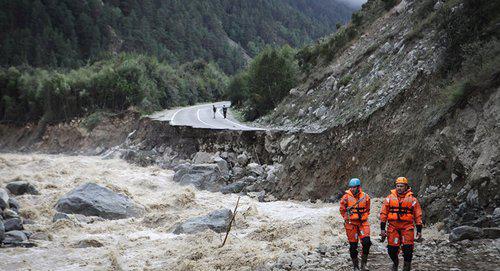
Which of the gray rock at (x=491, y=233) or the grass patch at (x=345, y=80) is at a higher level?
the grass patch at (x=345, y=80)

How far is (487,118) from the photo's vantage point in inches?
433

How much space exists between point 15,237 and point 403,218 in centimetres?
1079

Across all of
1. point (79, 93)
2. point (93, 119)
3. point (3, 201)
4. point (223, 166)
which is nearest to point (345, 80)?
point (223, 166)

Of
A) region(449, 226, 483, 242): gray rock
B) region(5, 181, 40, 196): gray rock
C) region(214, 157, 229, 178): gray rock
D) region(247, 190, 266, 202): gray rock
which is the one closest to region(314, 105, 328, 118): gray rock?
region(214, 157, 229, 178): gray rock

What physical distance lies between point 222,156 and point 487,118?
1489 centimetres

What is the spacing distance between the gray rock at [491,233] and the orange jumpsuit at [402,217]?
7.28 feet

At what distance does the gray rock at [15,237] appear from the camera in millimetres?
12992

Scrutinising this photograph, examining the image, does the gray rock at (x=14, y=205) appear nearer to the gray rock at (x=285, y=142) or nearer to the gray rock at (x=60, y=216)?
the gray rock at (x=60, y=216)

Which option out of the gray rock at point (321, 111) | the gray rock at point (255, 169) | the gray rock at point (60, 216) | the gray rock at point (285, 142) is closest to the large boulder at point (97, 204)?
the gray rock at point (60, 216)

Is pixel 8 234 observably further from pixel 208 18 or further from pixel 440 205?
pixel 208 18

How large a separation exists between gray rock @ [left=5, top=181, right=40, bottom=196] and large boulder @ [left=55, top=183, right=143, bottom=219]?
316 cm

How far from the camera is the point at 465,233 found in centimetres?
913

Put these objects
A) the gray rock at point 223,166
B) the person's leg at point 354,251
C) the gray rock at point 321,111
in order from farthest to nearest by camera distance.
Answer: the gray rock at point 321,111 < the gray rock at point 223,166 < the person's leg at point 354,251

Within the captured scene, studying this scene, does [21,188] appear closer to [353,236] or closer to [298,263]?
[298,263]
